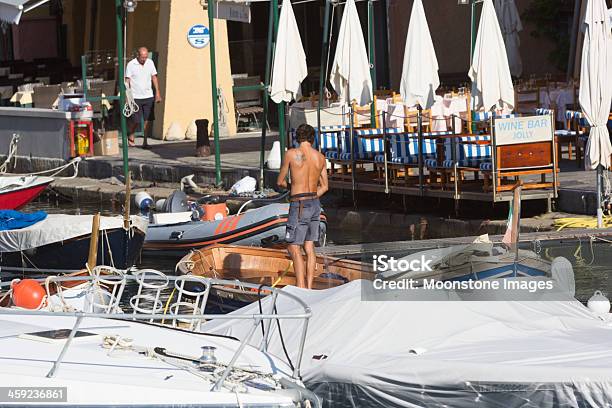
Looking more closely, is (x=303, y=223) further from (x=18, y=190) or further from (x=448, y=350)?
(x=18, y=190)

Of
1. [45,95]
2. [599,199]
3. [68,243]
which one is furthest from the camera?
[45,95]

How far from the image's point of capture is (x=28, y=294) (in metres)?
10.1

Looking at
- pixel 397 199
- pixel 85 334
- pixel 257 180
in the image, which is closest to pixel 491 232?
pixel 397 199

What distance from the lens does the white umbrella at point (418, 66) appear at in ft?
58.2

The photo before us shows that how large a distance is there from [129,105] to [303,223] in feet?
35.4

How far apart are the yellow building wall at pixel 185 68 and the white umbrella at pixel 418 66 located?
28.8 ft

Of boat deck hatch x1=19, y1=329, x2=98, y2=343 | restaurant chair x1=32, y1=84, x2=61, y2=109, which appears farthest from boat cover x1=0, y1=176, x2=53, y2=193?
boat deck hatch x1=19, y1=329, x2=98, y2=343

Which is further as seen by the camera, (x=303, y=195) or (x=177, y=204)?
(x=177, y=204)

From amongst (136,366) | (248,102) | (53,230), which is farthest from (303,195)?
(248,102)

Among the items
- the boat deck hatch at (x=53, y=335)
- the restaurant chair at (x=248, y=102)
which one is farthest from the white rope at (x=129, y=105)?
the boat deck hatch at (x=53, y=335)

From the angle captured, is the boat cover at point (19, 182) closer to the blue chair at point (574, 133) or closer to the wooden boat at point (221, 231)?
the wooden boat at point (221, 231)

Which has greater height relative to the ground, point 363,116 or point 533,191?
point 363,116

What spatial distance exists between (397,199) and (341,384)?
9.70 metres

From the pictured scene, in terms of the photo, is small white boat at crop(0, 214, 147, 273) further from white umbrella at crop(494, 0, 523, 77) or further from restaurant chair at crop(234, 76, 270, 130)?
restaurant chair at crop(234, 76, 270, 130)
